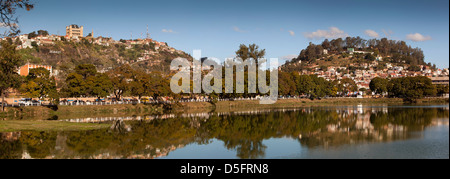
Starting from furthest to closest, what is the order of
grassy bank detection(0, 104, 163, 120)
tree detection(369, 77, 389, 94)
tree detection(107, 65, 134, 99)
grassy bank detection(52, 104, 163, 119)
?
tree detection(369, 77, 389, 94) → tree detection(107, 65, 134, 99) → grassy bank detection(52, 104, 163, 119) → grassy bank detection(0, 104, 163, 120)

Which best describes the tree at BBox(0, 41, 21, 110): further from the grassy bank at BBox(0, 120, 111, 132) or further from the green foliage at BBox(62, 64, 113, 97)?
the green foliage at BBox(62, 64, 113, 97)

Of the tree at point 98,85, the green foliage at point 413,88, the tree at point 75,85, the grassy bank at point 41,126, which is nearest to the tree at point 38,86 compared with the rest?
Answer: the tree at point 75,85

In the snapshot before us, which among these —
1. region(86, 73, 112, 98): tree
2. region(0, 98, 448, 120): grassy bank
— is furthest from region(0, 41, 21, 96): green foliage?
region(86, 73, 112, 98): tree

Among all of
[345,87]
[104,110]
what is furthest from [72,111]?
[345,87]

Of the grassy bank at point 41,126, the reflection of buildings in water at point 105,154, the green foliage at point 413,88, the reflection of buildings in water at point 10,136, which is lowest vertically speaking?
the reflection of buildings in water at point 105,154

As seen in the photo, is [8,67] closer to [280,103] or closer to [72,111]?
[72,111]

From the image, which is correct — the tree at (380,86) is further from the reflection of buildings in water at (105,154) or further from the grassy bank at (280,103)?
the reflection of buildings in water at (105,154)

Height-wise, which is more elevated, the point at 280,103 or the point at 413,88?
the point at 413,88

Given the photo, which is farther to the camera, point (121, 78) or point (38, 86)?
point (121, 78)

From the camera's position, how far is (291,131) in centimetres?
4019
